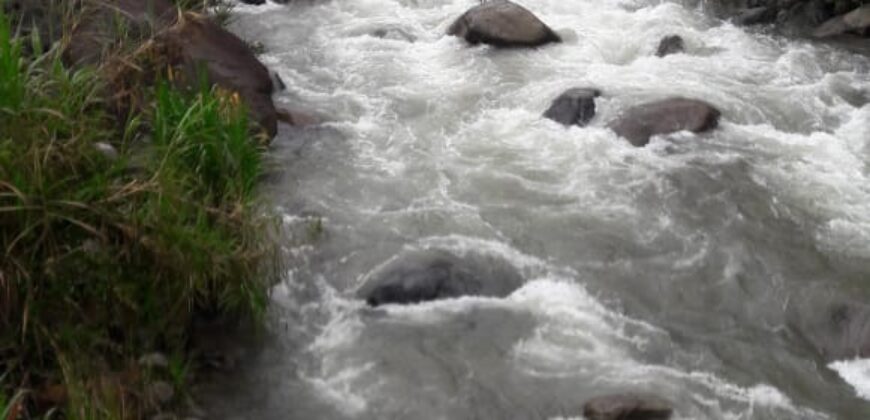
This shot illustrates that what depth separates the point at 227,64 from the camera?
8.07m

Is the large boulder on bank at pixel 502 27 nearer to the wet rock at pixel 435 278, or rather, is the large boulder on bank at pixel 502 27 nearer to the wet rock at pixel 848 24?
the wet rock at pixel 848 24

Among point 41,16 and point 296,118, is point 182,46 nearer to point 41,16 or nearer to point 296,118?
point 41,16

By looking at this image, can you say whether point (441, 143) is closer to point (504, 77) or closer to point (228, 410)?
point (504, 77)

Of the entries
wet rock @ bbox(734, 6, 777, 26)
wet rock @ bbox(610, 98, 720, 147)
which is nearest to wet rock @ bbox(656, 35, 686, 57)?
wet rock @ bbox(734, 6, 777, 26)

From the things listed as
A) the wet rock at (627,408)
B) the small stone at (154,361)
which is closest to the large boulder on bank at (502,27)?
the wet rock at (627,408)

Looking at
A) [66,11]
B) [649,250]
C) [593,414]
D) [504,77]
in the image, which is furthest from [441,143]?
[593,414]

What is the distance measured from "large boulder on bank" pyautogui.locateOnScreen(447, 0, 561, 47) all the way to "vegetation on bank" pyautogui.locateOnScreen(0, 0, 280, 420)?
4.78 metres

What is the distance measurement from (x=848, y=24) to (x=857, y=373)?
6.05 meters

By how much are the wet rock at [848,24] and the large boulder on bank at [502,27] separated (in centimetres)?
274

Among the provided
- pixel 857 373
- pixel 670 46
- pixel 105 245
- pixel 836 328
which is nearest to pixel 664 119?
pixel 670 46

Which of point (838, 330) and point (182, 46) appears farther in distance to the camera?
point (182, 46)

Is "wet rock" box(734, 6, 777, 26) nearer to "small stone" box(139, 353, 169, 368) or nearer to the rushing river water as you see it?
the rushing river water

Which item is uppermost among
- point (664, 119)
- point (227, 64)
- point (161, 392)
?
point (227, 64)

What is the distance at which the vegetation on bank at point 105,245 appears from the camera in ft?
15.1
